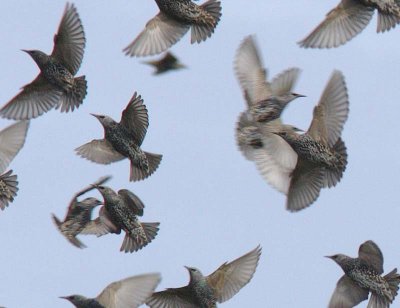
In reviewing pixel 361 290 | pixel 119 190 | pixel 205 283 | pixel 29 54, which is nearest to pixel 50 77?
pixel 29 54

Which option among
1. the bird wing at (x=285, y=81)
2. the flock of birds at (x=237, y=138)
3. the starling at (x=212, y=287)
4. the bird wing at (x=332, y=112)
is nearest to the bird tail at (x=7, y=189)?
the flock of birds at (x=237, y=138)

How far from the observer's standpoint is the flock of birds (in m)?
17.5

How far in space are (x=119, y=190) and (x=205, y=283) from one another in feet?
4.50

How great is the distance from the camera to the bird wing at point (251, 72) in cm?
1844

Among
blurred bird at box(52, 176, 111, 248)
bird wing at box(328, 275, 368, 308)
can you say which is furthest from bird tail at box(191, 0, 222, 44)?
bird wing at box(328, 275, 368, 308)

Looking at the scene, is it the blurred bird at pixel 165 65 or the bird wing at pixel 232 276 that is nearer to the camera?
the bird wing at pixel 232 276

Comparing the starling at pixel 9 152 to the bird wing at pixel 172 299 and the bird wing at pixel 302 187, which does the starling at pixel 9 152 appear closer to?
the bird wing at pixel 172 299

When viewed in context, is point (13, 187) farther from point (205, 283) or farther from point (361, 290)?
point (361, 290)

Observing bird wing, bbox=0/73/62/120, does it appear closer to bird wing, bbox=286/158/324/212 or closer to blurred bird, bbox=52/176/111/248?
blurred bird, bbox=52/176/111/248

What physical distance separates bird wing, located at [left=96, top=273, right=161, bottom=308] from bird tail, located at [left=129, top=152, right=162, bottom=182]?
4.17 feet

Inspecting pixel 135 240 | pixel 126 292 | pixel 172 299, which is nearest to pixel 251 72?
pixel 135 240

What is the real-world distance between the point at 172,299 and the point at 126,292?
536 millimetres

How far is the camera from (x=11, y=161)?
19.5 metres

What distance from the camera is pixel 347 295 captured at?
17.8 m
